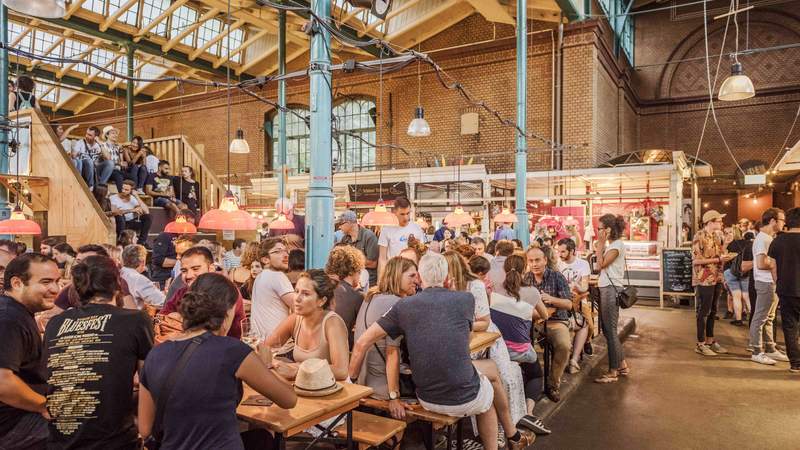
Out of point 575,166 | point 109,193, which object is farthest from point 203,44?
point 575,166

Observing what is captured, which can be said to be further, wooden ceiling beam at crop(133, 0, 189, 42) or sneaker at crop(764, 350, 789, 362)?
wooden ceiling beam at crop(133, 0, 189, 42)

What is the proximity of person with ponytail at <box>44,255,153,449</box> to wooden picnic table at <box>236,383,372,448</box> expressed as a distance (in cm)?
52

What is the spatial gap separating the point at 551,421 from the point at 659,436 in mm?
847

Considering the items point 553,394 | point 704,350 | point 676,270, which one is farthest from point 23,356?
point 676,270

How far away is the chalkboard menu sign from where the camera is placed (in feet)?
34.7

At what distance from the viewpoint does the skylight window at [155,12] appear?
55.7 feet

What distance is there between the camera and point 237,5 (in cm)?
1530

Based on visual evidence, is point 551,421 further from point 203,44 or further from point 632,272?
point 203,44

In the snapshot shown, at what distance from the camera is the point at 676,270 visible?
35.0 ft

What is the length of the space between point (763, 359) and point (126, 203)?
9890mm

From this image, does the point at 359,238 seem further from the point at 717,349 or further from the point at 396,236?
the point at 717,349

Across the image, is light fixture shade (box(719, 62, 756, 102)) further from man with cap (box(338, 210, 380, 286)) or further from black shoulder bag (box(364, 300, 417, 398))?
black shoulder bag (box(364, 300, 417, 398))

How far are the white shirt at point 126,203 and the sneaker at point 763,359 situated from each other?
32.0 ft

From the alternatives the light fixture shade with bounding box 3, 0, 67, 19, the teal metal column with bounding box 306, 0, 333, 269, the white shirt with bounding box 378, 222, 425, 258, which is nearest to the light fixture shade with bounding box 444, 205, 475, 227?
the white shirt with bounding box 378, 222, 425, 258
